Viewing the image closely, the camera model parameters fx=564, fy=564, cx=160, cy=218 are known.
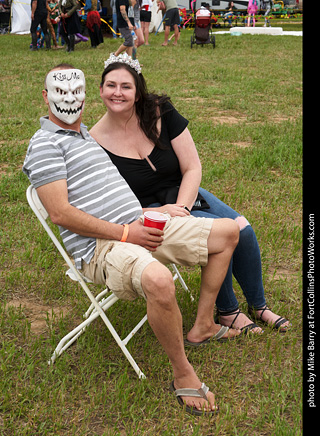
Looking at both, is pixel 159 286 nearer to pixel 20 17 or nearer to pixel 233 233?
pixel 233 233

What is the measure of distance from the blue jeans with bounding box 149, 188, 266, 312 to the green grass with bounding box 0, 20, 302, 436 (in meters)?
0.22

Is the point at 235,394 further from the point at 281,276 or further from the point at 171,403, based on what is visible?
the point at 281,276

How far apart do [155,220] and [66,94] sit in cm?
93

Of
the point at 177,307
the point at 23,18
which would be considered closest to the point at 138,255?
the point at 177,307

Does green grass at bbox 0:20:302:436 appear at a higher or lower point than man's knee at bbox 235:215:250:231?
Answer: lower

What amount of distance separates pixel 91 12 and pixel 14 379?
15370 millimetres

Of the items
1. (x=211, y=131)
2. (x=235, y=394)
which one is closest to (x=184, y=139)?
(x=235, y=394)

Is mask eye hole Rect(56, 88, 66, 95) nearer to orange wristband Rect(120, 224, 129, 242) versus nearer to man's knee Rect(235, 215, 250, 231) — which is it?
orange wristband Rect(120, 224, 129, 242)

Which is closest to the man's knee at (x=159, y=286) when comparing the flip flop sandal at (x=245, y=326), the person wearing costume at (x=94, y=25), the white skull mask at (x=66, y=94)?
the flip flop sandal at (x=245, y=326)

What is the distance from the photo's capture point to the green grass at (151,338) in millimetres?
2641

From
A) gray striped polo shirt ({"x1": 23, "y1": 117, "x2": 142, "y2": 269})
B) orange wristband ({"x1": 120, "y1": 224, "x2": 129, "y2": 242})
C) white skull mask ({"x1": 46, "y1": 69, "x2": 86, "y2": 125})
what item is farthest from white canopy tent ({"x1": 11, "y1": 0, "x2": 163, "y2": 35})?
orange wristband ({"x1": 120, "y1": 224, "x2": 129, "y2": 242})

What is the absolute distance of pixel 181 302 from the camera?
11.8 ft

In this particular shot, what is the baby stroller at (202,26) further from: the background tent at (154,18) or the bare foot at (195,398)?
the bare foot at (195,398)

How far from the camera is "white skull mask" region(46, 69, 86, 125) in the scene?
3.04m
